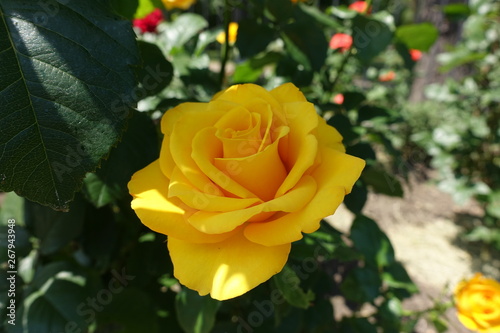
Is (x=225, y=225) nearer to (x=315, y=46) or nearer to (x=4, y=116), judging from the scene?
(x=4, y=116)

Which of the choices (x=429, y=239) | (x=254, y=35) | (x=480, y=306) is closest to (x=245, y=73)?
(x=254, y=35)

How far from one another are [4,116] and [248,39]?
20.6 inches

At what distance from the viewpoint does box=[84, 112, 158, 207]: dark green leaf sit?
63 centimetres

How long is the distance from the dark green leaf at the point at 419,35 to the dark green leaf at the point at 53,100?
0.82m

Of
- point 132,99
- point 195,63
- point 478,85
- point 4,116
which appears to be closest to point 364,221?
point 195,63

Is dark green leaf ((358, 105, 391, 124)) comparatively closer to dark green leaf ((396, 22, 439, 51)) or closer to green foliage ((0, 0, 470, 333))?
green foliage ((0, 0, 470, 333))

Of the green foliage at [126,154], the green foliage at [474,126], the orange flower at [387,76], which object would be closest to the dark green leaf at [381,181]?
the green foliage at [126,154]

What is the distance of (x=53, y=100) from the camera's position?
441 millimetres

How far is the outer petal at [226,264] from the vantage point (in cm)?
43

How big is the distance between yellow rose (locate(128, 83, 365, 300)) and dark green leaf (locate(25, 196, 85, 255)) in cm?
38

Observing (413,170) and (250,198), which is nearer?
(250,198)

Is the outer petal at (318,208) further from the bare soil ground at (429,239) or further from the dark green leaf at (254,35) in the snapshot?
the bare soil ground at (429,239)

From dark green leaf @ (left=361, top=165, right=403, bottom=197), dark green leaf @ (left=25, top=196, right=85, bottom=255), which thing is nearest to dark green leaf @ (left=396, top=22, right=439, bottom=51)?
dark green leaf @ (left=361, top=165, right=403, bottom=197)

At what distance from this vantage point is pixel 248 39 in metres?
0.83
